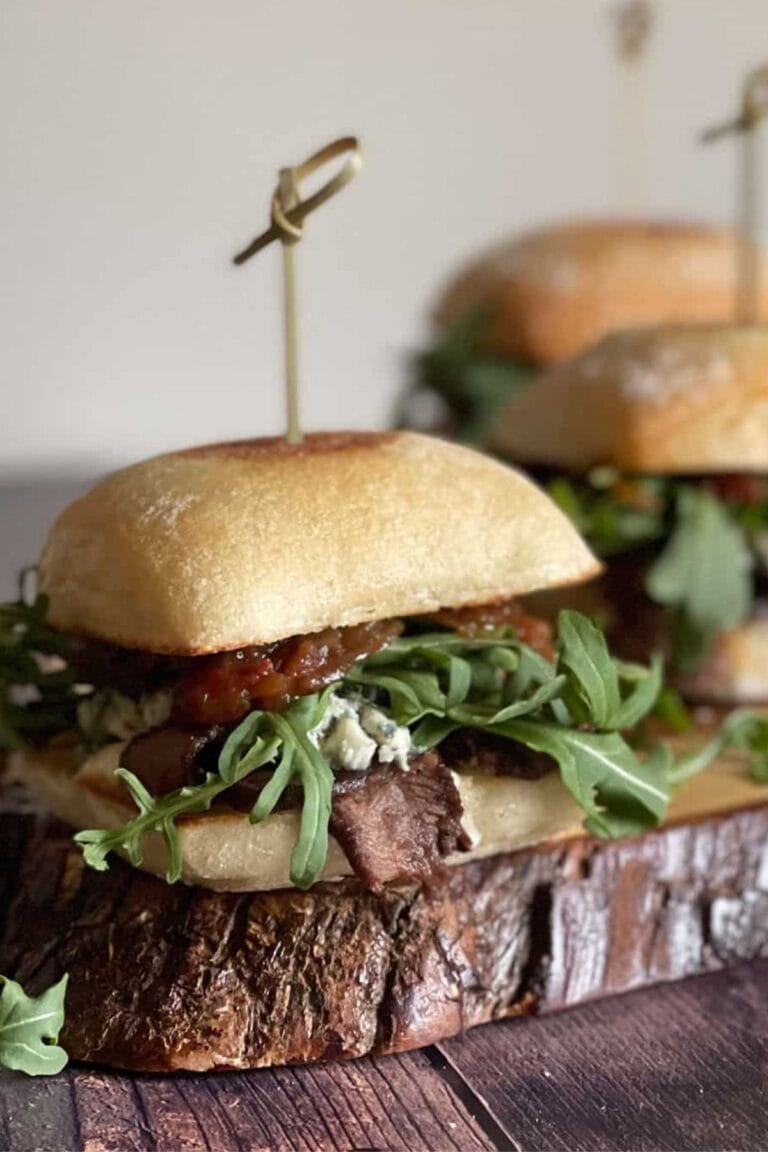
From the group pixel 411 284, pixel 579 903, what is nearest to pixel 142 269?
pixel 411 284

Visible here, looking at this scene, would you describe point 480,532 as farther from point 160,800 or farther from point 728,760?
point 728,760

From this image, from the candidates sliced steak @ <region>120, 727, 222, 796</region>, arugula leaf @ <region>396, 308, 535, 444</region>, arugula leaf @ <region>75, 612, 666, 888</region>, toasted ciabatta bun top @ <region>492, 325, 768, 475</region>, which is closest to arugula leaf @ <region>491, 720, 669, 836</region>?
arugula leaf @ <region>75, 612, 666, 888</region>

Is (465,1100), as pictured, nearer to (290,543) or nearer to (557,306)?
(290,543)

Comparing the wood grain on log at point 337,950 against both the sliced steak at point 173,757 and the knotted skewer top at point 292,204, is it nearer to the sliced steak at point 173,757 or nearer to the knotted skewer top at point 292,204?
the sliced steak at point 173,757

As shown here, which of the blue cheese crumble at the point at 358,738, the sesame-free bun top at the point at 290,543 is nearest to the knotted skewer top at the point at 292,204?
the sesame-free bun top at the point at 290,543

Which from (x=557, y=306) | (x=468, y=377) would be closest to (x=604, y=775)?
(x=468, y=377)

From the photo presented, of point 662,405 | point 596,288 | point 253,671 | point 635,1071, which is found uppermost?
point 596,288

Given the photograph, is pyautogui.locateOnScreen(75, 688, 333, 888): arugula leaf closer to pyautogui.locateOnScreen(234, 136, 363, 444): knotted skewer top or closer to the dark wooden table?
the dark wooden table

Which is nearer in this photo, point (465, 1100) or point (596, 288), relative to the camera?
point (465, 1100)
